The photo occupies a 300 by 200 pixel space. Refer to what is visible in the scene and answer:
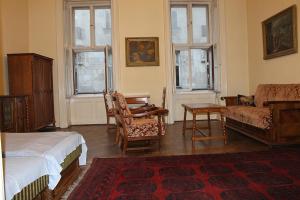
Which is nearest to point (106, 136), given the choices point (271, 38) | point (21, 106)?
point (21, 106)

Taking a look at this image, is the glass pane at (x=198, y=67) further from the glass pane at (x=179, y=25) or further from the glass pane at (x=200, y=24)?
the glass pane at (x=179, y=25)

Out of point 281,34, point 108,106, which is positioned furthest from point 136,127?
point 281,34

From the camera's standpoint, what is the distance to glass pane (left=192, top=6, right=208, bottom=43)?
802 centimetres

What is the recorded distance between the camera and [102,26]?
7.93 metres

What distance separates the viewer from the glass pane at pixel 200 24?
8.02 meters

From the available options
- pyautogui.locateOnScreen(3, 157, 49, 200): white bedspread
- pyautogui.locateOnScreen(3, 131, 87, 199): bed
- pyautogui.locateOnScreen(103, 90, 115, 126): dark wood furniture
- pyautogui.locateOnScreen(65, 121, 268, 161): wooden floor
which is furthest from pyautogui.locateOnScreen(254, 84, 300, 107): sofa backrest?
pyautogui.locateOnScreen(3, 157, 49, 200): white bedspread

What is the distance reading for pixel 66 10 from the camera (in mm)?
7746

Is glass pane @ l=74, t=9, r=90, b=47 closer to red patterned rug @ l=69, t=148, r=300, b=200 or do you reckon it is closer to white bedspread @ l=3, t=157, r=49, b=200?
red patterned rug @ l=69, t=148, r=300, b=200

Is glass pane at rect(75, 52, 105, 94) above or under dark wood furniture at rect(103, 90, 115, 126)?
above

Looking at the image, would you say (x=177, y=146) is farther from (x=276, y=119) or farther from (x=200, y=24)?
(x=200, y=24)

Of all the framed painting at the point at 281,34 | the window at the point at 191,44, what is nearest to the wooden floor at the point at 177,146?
the framed painting at the point at 281,34

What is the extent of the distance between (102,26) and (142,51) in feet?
4.55

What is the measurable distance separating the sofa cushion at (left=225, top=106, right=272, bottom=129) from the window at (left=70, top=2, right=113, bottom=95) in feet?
11.7

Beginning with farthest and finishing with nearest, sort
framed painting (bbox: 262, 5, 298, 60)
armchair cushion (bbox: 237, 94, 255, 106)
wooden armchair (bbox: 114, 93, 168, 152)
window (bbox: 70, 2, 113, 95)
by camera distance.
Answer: window (bbox: 70, 2, 113, 95), armchair cushion (bbox: 237, 94, 255, 106), framed painting (bbox: 262, 5, 298, 60), wooden armchair (bbox: 114, 93, 168, 152)
